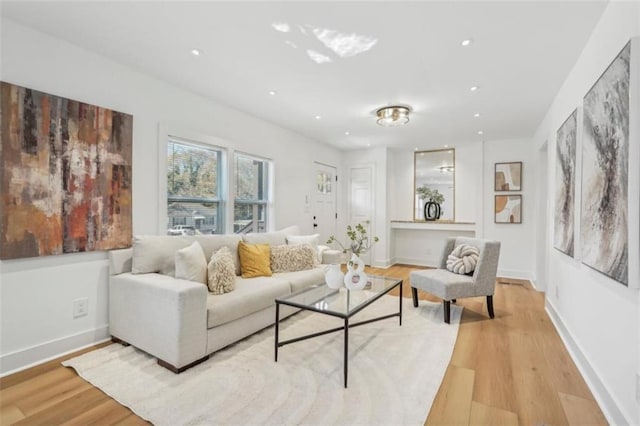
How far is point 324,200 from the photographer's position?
5660 mm

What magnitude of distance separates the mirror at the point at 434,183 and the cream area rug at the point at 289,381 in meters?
3.45

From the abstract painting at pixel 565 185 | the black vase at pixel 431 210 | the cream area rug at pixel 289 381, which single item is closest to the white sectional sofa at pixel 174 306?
the cream area rug at pixel 289 381

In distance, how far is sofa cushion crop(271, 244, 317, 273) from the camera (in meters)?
3.31

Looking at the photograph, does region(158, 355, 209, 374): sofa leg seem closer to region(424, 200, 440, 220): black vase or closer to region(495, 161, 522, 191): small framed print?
region(424, 200, 440, 220): black vase

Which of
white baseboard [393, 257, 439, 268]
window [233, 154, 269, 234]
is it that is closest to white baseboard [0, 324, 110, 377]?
window [233, 154, 269, 234]

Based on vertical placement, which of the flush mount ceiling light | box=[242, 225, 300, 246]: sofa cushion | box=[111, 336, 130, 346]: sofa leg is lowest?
box=[111, 336, 130, 346]: sofa leg

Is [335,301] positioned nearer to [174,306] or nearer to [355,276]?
[355,276]

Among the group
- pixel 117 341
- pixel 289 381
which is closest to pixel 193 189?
pixel 117 341

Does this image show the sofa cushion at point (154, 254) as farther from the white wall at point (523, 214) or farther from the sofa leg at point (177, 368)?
the white wall at point (523, 214)

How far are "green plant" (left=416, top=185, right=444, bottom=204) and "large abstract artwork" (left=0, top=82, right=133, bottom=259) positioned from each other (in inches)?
196

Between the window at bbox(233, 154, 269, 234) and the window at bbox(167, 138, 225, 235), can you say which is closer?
the window at bbox(167, 138, 225, 235)

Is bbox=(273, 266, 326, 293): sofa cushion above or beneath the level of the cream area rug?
above

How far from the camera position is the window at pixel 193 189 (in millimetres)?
3141

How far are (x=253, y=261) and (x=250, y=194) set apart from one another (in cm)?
129
